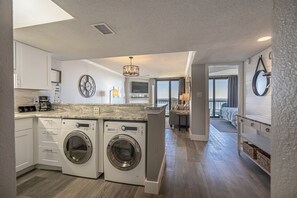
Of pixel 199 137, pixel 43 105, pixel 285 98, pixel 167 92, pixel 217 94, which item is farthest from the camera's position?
pixel 167 92

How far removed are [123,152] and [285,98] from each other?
1.85 m

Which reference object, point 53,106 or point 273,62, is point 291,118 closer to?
point 273,62

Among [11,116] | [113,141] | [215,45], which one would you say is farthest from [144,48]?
[11,116]

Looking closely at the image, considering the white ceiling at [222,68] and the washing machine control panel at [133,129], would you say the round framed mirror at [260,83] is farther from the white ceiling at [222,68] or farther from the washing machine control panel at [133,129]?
the washing machine control panel at [133,129]

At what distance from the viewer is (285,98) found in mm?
474

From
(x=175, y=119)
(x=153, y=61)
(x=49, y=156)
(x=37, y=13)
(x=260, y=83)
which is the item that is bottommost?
(x=49, y=156)

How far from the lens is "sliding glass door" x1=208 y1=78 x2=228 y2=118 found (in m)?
7.87

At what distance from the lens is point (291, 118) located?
1.49 ft

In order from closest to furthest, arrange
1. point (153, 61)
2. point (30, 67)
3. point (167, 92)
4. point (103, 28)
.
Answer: point (103, 28)
point (30, 67)
point (153, 61)
point (167, 92)

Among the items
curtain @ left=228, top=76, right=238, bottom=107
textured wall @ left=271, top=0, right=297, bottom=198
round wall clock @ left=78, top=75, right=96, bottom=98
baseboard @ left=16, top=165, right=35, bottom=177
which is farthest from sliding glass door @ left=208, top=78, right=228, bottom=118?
textured wall @ left=271, top=0, right=297, bottom=198

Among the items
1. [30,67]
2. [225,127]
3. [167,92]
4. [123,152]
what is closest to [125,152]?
[123,152]

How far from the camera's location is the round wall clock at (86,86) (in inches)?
173

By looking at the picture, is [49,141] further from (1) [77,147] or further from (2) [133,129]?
(2) [133,129]

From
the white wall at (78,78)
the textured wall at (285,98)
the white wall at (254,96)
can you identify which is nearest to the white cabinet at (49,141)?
the white wall at (78,78)
